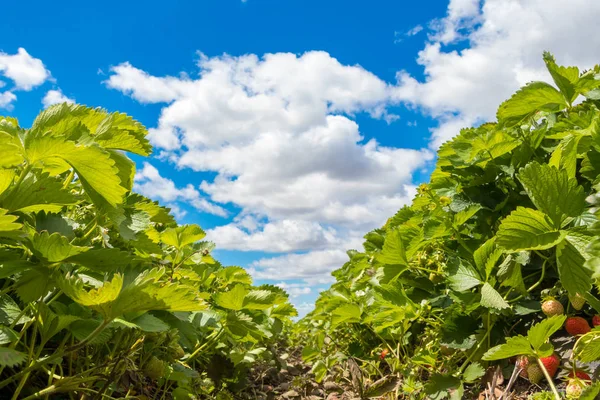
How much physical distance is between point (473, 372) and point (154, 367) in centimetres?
131

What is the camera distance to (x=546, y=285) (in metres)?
2.26

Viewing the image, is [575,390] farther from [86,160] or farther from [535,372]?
[86,160]

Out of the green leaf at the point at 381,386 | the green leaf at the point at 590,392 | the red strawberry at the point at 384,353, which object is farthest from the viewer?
the red strawberry at the point at 384,353

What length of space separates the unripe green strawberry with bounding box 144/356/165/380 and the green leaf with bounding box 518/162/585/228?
4.72ft

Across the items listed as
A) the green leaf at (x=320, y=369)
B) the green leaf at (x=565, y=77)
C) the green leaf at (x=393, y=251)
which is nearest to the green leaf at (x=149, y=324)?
the green leaf at (x=393, y=251)

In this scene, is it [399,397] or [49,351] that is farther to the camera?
[399,397]

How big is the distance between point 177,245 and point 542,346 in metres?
1.63

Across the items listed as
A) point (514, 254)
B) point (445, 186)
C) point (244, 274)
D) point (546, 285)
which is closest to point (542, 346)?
point (514, 254)

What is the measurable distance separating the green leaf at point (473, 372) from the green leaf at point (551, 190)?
895 mm

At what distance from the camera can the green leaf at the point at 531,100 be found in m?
2.31

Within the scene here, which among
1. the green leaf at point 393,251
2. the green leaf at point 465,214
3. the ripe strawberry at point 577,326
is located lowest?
the ripe strawberry at point 577,326

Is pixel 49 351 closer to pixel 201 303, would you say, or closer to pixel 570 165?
pixel 201 303

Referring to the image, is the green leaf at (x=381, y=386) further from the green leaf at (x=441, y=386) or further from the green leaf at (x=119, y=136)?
the green leaf at (x=119, y=136)

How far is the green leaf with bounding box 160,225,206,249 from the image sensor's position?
2.48m
